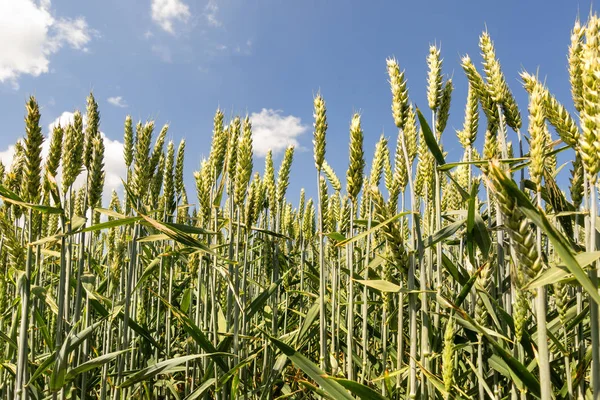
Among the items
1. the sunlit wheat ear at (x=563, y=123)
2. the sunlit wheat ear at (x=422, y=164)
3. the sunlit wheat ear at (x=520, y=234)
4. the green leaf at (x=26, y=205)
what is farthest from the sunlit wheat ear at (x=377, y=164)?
the green leaf at (x=26, y=205)

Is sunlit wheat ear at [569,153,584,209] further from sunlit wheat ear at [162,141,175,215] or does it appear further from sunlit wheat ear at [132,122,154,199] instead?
sunlit wheat ear at [162,141,175,215]

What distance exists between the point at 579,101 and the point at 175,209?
2.72 metres

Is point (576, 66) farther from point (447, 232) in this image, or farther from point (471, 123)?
point (471, 123)

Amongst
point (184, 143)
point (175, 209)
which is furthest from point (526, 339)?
point (184, 143)

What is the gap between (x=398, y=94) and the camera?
6.16ft

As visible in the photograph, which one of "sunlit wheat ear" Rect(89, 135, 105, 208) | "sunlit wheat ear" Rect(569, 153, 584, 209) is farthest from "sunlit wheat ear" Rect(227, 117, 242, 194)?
"sunlit wheat ear" Rect(569, 153, 584, 209)

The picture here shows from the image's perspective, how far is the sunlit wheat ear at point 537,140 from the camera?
1264 mm

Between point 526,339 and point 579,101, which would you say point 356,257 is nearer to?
point 526,339

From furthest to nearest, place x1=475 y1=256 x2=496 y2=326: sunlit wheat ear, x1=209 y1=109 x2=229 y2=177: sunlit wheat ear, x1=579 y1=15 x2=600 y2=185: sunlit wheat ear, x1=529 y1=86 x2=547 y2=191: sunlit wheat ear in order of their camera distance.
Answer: x1=209 y1=109 x2=229 y2=177: sunlit wheat ear → x1=475 y1=256 x2=496 y2=326: sunlit wheat ear → x1=529 y1=86 x2=547 y2=191: sunlit wheat ear → x1=579 y1=15 x2=600 y2=185: sunlit wheat ear

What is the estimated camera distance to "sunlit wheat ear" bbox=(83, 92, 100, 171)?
2.27m

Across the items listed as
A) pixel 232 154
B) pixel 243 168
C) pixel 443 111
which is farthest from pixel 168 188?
pixel 443 111

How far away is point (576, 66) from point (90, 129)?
243 centimetres

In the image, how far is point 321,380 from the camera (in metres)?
1.51

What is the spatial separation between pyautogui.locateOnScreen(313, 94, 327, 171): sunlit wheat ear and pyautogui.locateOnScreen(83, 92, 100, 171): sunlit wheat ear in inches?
50.5
